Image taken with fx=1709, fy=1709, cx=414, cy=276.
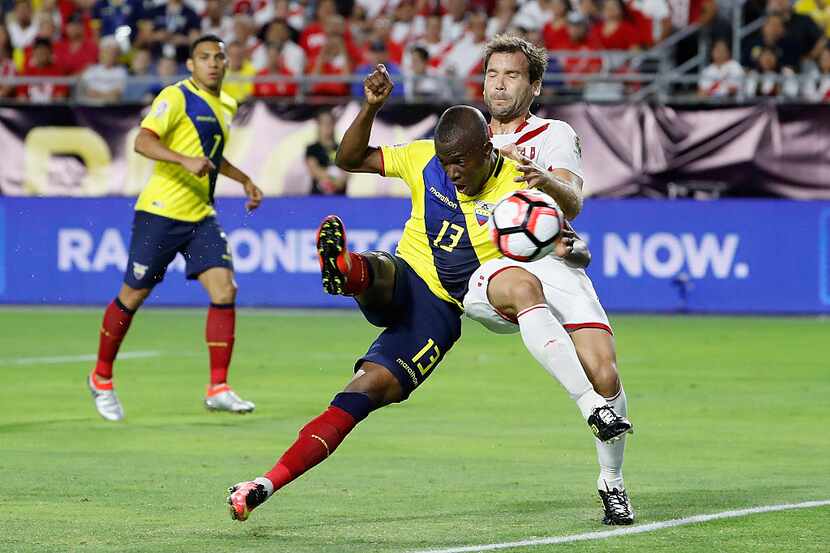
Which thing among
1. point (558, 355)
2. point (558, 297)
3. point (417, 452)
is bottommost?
point (417, 452)

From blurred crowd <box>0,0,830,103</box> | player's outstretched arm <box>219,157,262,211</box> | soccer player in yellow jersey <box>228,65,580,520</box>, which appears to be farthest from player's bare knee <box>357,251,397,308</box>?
blurred crowd <box>0,0,830,103</box>

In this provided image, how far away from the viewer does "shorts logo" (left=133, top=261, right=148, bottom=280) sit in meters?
11.5

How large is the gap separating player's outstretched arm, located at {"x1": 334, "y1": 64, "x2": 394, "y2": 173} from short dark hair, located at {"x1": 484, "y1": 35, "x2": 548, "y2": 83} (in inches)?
20.2

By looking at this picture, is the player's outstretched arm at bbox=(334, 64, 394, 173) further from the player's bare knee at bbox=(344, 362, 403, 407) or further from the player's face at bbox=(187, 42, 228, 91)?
the player's face at bbox=(187, 42, 228, 91)

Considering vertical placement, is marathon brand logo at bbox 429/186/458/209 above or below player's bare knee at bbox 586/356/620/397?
above

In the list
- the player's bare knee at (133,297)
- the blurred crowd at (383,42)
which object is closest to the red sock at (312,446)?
the player's bare knee at (133,297)

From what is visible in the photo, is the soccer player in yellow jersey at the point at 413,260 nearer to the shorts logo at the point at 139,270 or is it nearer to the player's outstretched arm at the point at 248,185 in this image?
the player's outstretched arm at the point at 248,185

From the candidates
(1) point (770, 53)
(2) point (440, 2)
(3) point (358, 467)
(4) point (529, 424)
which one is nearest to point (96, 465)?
(3) point (358, 467)

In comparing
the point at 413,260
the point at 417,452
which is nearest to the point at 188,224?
the point at 417,452

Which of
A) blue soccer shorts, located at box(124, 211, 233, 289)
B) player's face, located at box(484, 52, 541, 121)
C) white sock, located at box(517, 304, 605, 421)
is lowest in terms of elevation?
blue soccer shorts, located at box(124, 211, 233, 289)

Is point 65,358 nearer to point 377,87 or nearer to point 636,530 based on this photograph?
point 377,87

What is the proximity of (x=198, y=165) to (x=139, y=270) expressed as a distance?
1102 millimetres

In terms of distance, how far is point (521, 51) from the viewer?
7.41 meters

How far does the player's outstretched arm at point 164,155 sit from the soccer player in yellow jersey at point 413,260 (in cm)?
341
